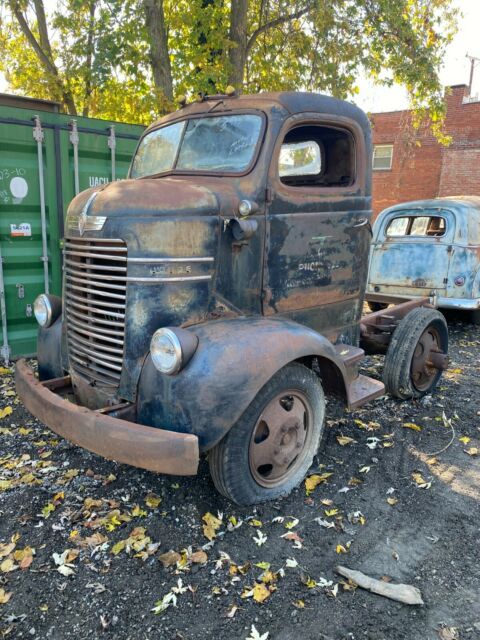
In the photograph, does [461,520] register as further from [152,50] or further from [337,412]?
[152,50]

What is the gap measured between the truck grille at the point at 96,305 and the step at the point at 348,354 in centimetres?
170

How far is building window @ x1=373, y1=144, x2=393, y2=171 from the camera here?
63.8 feet

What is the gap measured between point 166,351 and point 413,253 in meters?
6.13

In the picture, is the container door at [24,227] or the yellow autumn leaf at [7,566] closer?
the yellow autumn leaf at [7,566]

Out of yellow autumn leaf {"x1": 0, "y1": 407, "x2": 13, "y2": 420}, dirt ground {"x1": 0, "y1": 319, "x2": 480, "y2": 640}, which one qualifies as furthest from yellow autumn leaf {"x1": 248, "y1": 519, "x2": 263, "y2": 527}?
yellow autumn leaf {"x1": 0, "y1": 407, "x2": 13, "y2": 420}

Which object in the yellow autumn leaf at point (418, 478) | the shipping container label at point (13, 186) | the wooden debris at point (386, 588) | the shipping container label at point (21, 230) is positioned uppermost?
the shipping container label at point (13, 186)

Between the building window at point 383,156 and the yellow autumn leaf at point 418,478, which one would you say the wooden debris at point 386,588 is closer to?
the yellow autumn leaf at point 418,478

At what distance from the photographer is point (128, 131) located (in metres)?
6.03

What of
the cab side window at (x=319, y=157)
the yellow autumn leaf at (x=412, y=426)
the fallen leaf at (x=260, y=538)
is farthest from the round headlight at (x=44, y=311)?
the yellow autumn leaf at (x=412, y=426)

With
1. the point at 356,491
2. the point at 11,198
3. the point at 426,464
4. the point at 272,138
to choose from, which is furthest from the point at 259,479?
the point at 11,198

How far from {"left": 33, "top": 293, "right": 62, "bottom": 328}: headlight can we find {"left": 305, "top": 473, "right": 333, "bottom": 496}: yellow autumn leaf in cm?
223

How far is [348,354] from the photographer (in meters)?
3.99

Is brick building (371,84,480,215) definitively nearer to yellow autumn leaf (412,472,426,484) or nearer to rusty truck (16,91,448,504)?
rusty truck (16,91,448,504)

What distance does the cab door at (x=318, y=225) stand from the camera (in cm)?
347
